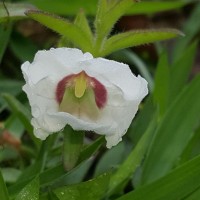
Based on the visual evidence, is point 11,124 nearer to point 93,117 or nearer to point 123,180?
point 123,180

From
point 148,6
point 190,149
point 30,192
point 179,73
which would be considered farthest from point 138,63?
point 30,192

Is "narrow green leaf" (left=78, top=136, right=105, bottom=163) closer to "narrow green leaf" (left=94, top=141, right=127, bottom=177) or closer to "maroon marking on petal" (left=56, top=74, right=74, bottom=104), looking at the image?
"maroon marking on petal" (left=56, top=74, right=74, bottom=104)

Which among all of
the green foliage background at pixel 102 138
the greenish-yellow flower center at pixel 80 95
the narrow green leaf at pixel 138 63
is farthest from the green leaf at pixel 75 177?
the narrow green leaf at pixel 138 63

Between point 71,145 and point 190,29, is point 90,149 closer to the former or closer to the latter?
point 71,145

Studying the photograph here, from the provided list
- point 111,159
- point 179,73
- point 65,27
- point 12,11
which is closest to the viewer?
point 65,27

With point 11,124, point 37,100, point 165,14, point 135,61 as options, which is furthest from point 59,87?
point 165,14
